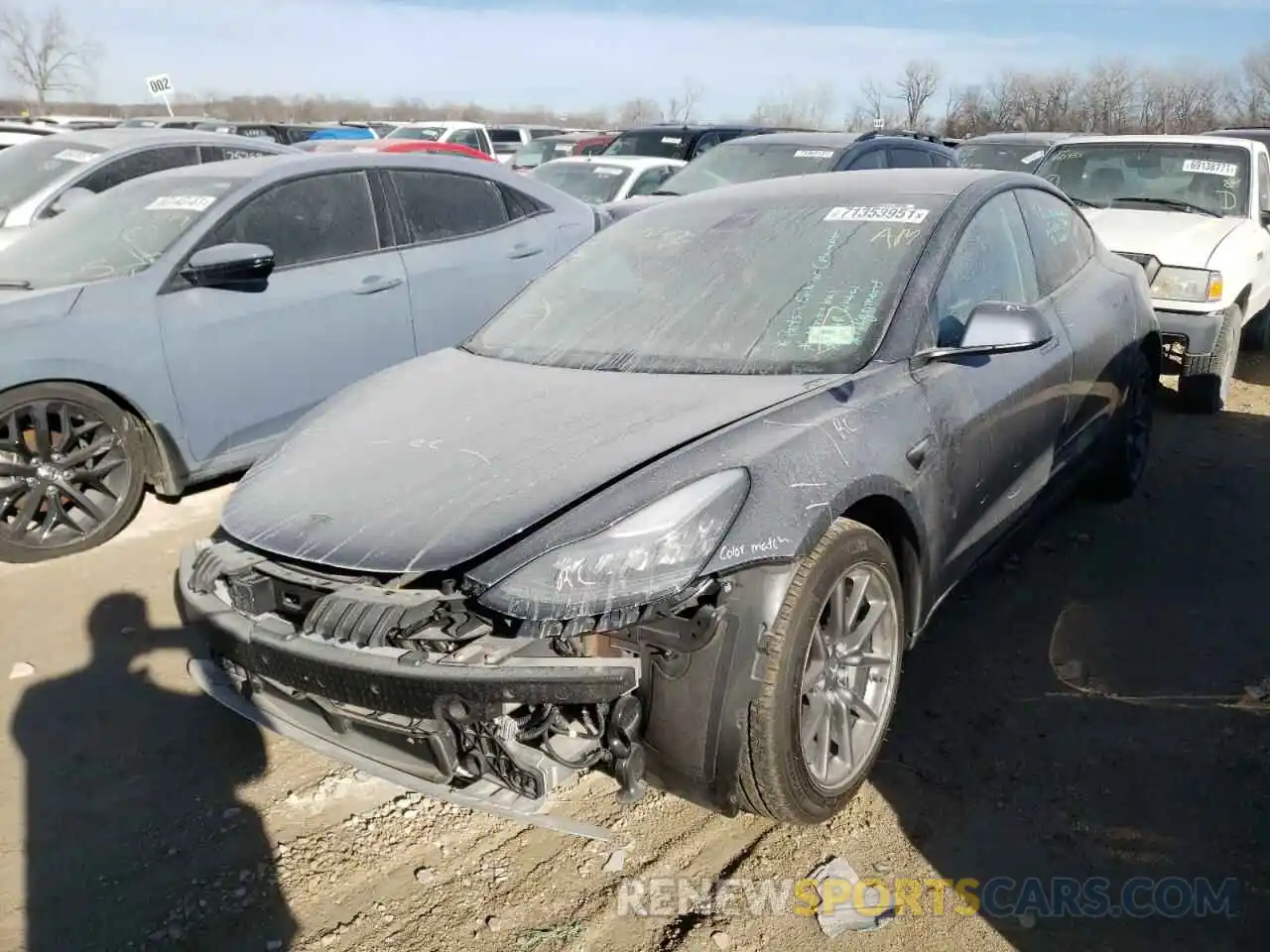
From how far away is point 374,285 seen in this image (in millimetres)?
5125

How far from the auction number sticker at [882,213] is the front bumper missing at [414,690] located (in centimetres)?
182

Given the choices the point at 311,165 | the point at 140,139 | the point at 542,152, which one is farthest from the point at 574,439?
the point at 542,152

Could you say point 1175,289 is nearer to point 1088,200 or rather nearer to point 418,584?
point 1088,200

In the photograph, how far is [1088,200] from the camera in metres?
7.22

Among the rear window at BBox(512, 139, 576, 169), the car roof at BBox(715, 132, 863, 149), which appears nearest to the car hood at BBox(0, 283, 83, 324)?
the car roof at BBox(715, 132, 863, 149)

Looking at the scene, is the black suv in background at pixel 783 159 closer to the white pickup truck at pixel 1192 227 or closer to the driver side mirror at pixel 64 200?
the white pickup truck at pixel 1192 227

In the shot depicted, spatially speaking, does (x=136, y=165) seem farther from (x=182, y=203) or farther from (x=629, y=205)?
(x=629, y=205)

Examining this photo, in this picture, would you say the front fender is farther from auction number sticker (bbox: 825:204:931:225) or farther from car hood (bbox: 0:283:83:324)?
auction number sticker (bbox: 825:204:931:225)

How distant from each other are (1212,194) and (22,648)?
7431 mm

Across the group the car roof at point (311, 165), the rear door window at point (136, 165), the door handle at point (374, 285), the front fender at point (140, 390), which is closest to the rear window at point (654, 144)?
the rear door window at point (136, 165)

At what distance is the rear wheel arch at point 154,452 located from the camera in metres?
4.39

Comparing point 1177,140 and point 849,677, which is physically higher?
point 1177,140

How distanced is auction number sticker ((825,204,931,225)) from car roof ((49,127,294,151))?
6459mm

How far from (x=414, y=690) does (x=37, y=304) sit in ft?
10.7
